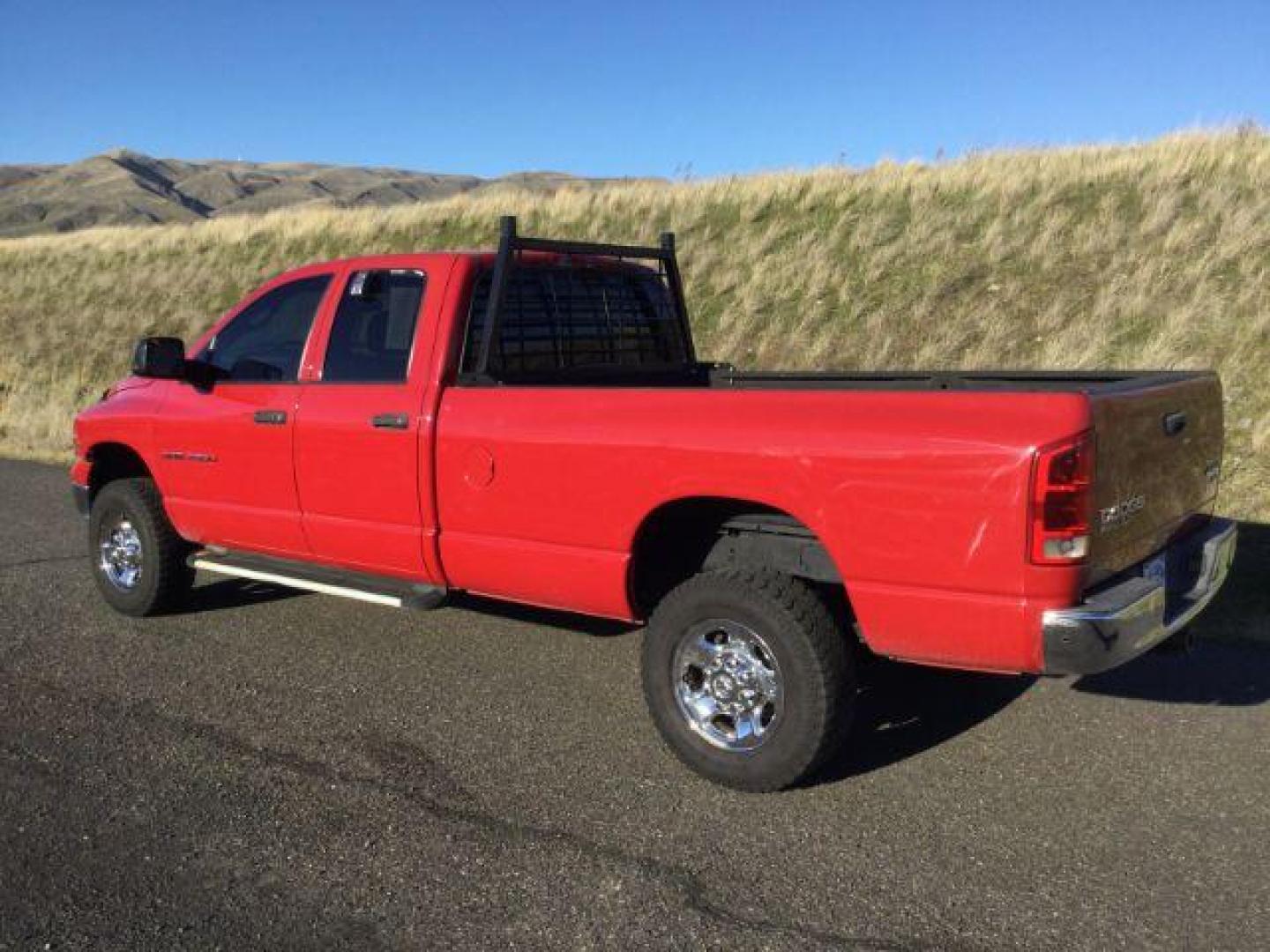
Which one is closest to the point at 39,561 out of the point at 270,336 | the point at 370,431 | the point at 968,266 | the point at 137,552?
the point at 137,552

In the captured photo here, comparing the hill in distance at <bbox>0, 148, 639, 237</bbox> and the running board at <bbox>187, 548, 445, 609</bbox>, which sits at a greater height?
the hill in distance at <bbox>0, 148, 639, 237</bbox>

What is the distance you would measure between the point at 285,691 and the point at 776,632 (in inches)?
98.3

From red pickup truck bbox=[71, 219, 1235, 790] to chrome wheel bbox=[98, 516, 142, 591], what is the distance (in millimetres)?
19

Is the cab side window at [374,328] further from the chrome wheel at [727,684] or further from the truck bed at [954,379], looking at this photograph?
the chrome wheel at [727,684]

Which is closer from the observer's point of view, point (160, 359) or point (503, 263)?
point (503, 263)

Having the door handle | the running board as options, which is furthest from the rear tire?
the door handle

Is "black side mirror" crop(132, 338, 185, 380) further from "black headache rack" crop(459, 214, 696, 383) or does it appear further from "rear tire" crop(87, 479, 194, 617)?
"black headache rack" crop(459, 214, 696, 383)

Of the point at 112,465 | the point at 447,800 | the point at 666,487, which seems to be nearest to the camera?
the point at 447,800

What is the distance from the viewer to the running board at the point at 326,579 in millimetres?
5047

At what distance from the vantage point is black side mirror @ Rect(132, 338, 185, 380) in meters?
5.72

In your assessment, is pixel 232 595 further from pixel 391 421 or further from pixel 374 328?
pixel 391 421

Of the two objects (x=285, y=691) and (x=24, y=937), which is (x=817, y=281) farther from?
(x=24, y=937)

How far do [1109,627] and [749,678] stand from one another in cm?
127

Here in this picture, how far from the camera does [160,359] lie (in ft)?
18.9
